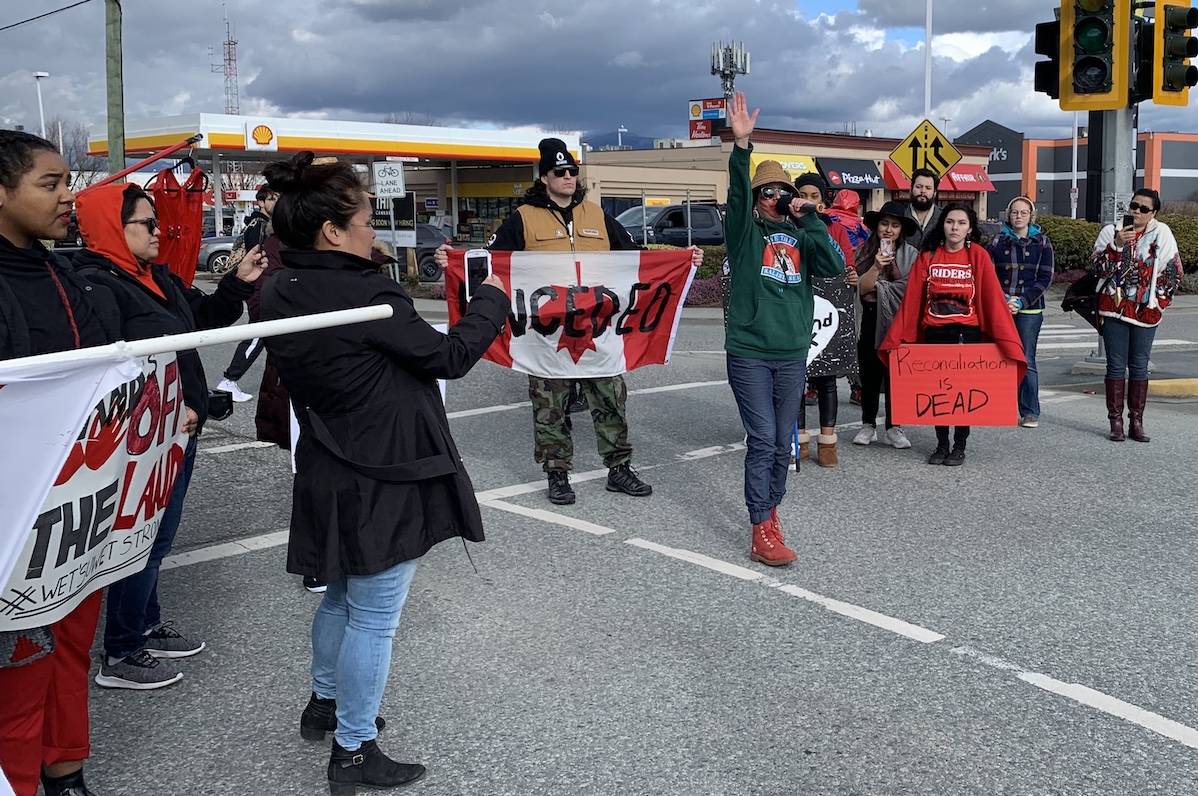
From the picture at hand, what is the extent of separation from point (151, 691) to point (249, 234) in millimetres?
5861

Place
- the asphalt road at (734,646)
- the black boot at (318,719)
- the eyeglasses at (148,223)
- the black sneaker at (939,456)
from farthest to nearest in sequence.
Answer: the black sneaker at (939,456), the eyeglasses at (148,223), the black boot at (318,719), the asphalt road at (734,646)

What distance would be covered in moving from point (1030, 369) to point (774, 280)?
4.58 m

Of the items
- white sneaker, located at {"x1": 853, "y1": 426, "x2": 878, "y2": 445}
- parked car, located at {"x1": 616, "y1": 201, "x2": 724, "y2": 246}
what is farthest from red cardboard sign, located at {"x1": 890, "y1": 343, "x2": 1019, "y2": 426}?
parked car, located at {"x1": 616, "y1": 201, "x2": 724, "y2": 246}

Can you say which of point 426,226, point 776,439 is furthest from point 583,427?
point 426,226

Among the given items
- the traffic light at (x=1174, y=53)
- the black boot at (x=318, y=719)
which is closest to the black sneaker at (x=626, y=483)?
the black boot at (x=318, y=719)

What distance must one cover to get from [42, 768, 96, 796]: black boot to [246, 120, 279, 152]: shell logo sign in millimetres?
32845

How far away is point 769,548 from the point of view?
5668 mm

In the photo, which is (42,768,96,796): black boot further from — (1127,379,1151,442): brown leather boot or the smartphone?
(1127,379,1151,442): brown leather boot

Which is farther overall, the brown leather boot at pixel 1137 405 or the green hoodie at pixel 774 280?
the brown leather boot at pixel 1137 405

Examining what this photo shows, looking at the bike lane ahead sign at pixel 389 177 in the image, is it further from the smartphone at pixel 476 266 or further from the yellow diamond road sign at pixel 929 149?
the smartphone at pixel 476 266

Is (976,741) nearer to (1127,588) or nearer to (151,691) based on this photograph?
(1127,588)

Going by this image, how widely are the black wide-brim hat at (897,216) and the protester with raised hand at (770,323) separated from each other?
2527mm

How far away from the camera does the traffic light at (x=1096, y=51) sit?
11.3 m

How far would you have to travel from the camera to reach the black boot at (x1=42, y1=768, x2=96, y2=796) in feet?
11.0
